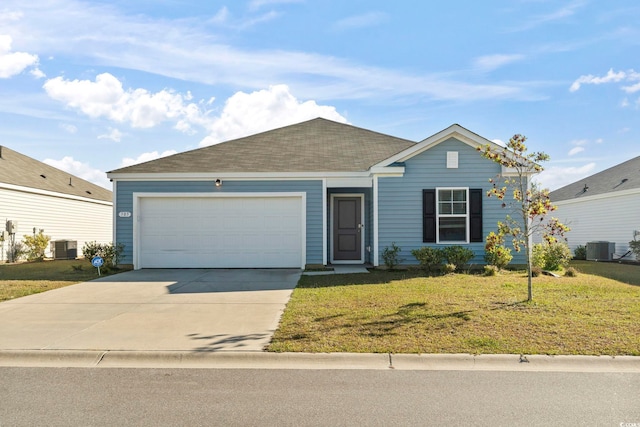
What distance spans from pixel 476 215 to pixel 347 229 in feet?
13.6

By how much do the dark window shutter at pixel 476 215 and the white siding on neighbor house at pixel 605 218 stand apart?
5.11 m

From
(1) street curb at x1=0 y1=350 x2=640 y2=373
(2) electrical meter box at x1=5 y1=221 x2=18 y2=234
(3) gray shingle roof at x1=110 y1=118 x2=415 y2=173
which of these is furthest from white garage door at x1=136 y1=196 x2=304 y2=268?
(1) street curb at x1=0 y1=350 x2=640 y2=373

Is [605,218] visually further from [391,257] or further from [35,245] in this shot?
[35,245]

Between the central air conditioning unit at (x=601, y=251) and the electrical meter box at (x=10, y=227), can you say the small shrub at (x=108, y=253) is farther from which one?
the central air conditioning unit at (x=601, y=251)

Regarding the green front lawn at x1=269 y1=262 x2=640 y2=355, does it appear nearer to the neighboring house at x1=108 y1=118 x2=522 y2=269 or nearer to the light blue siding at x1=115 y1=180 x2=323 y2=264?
the neighboring house at x1=108 y1=118 x2=522 y2=269

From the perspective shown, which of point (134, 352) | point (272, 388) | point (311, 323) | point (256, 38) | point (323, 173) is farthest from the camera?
point (323, 173)

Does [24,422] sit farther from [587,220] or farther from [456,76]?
[587,220]

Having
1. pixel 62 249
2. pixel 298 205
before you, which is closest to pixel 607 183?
pixel 298 205

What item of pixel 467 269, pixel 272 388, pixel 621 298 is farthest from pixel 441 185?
pixel 272 388

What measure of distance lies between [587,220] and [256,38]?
1738 cm

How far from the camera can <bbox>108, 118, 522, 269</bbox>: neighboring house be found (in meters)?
13.3

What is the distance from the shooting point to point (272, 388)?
4.51 m

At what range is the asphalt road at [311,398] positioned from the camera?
3.82m

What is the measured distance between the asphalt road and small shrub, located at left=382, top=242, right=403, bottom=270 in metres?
8.10
